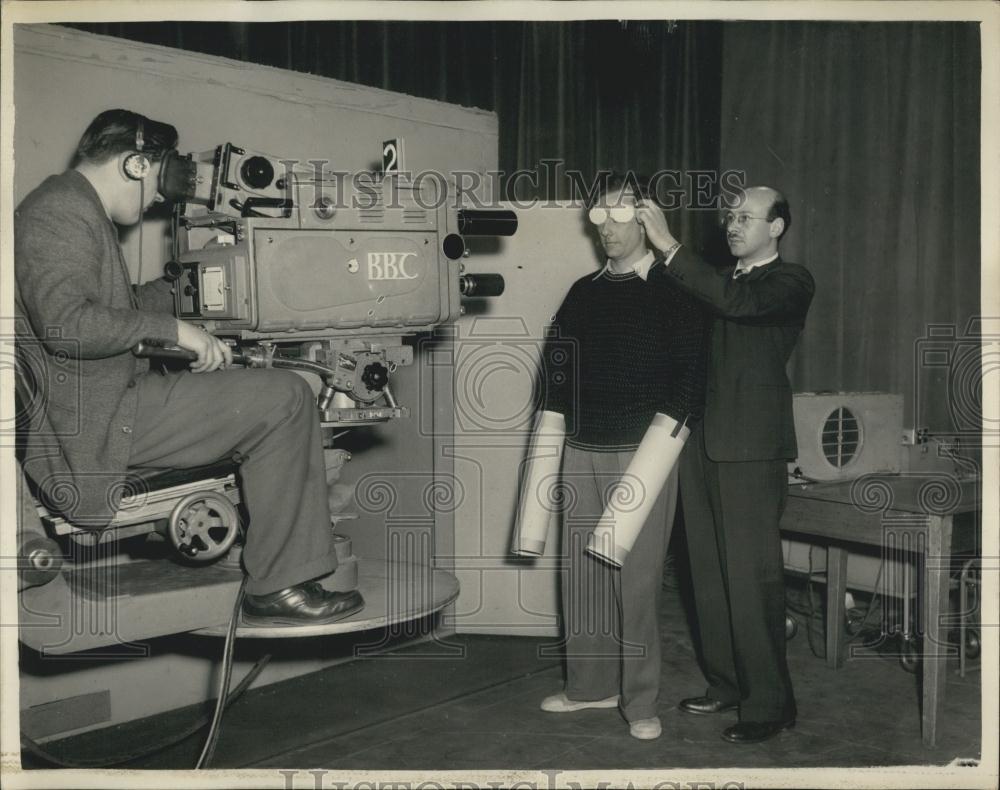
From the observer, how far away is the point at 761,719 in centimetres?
306

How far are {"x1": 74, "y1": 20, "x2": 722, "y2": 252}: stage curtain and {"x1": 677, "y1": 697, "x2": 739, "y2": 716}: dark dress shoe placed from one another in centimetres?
256

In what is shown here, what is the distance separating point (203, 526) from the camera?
2221mm

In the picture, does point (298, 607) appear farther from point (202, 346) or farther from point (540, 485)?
point (540, 485)

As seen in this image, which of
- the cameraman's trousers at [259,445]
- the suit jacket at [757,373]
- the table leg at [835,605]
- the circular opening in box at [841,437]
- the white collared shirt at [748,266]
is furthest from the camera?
the table leg at [835,605]

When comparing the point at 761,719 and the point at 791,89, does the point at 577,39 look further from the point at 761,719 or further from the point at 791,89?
the point at 761,719

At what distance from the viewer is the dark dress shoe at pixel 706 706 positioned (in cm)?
328

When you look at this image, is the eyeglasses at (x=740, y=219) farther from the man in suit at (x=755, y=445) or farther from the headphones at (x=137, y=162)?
the headphones at (x=137, y=162)

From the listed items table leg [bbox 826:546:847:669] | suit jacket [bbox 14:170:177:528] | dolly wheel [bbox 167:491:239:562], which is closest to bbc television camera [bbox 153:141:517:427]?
suit jacket [bbox 14:170:177:528]

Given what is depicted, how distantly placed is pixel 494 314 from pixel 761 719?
1.82 metres

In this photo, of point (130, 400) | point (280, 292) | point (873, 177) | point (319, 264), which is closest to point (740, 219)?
point (319, 264)

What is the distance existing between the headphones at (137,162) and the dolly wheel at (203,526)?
29.4 inches

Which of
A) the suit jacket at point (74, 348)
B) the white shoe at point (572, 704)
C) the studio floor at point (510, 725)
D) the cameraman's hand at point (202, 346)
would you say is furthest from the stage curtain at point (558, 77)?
the white shoe at point (572, 704)

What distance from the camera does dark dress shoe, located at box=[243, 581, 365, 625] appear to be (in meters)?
2.19

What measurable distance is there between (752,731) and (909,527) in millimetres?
817
